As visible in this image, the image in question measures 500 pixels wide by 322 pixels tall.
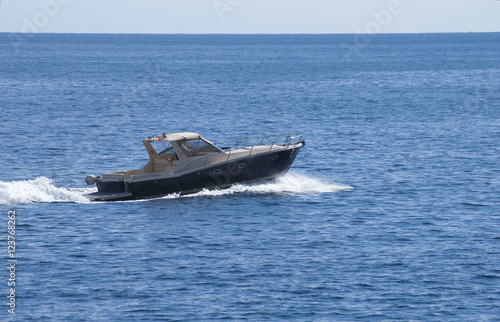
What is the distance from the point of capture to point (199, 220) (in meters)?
32.7

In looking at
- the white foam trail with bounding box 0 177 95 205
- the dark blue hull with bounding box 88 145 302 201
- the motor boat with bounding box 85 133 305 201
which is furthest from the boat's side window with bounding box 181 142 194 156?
the white foam trail with bounding box 0 177 95 205

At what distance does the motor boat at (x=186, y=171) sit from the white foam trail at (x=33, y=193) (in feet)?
3.18

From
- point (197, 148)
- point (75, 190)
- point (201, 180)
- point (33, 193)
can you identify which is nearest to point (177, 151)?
point (197, 148)

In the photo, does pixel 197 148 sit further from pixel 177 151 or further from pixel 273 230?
pixel 273 230

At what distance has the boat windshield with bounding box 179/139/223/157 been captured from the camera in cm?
3641

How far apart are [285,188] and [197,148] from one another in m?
5.20

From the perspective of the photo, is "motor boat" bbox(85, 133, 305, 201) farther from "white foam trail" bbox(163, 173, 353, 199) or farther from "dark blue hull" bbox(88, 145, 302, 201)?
"white foam trail" bbox(163, 173, 353, 199)

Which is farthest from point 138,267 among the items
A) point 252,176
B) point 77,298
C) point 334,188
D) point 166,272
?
point 334,188

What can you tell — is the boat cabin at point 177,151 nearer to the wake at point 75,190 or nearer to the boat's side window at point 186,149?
the boat's side window at point 186,149

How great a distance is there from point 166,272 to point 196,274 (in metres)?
1.11

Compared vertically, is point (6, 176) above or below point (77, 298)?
above

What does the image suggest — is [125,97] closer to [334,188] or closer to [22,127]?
[22,127]

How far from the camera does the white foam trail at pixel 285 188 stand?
36.7 meters

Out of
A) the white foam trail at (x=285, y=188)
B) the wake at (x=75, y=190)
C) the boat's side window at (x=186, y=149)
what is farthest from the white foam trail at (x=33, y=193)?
the boat's side window at (x=186, y=149)
